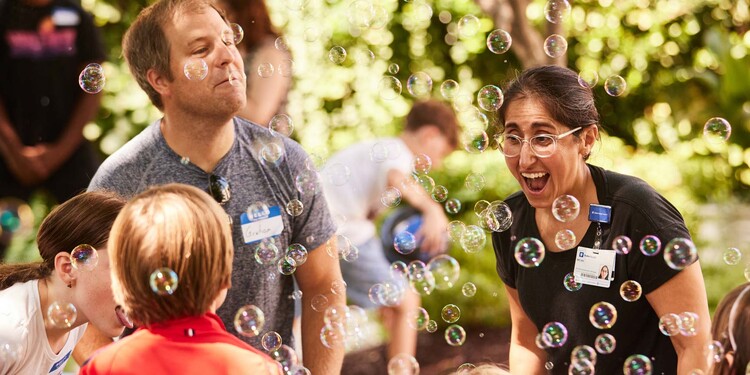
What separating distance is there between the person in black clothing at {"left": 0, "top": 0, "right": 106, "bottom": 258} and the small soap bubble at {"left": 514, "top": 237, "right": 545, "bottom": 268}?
247 centimetres

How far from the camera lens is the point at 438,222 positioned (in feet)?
16.5

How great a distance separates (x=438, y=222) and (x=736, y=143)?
413 centimetres

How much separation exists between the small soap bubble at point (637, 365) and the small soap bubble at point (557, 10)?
149cm

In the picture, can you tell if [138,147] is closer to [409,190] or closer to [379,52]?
[409,190]

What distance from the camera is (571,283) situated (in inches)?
102

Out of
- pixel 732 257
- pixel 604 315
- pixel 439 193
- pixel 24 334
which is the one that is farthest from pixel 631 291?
pixel 24 334

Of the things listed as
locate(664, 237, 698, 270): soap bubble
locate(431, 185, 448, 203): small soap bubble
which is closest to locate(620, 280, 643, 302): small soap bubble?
locate(664, 237, 698, 270): soap bubble

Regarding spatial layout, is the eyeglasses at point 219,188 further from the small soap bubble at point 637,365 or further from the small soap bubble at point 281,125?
the small soap bubble at point 637,365

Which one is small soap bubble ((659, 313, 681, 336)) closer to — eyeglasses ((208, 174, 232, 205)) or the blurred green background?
eyeglasses ((208, 174, 232, 205))

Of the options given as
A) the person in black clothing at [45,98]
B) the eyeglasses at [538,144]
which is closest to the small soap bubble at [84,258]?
the eyeglasses at [538,144]

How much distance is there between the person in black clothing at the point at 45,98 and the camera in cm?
437

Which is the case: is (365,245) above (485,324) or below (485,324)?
above

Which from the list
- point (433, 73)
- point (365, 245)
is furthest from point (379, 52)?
point (365, 245)

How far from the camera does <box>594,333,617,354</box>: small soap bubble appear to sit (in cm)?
251
